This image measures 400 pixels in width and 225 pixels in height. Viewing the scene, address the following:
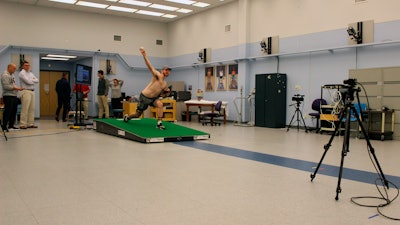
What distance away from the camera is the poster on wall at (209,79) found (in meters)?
14.6

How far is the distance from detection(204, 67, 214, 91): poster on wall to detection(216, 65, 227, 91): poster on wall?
0.39 m

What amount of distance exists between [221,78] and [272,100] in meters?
3.25

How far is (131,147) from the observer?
6.51 meters

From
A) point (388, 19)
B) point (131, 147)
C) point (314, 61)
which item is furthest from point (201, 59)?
point (131, 147)

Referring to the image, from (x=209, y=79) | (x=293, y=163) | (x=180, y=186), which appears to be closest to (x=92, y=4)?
(x=209, y=79)

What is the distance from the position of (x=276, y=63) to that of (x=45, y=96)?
38.9ft

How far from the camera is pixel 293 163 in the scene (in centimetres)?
507

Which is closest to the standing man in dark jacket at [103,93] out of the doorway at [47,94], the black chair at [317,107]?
the black chair at [317,107]

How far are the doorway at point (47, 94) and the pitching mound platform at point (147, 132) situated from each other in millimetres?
10274

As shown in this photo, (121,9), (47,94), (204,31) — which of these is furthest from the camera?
(47,94)

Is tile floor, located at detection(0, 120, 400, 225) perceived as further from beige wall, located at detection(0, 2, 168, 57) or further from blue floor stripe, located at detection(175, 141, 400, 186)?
beige wall, located at detection(0, 2, 168, 57)

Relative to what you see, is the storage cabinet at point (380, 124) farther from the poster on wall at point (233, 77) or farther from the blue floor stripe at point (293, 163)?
the poster on wall at point (233, 77)

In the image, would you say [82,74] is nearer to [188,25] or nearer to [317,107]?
[317,107]

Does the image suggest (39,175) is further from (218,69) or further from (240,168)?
(218,69)
